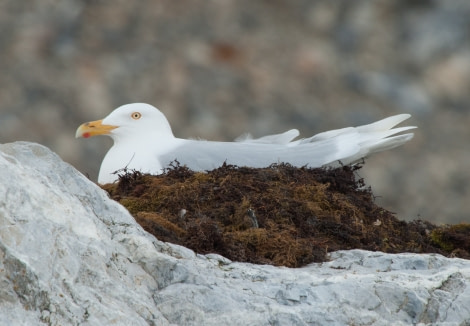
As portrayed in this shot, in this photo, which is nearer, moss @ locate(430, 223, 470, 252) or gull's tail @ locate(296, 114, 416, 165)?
moss @ locate(430, 223, 470, 252)

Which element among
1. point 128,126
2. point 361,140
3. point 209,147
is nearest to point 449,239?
point 361,140

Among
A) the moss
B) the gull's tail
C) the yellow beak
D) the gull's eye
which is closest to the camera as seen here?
the moss

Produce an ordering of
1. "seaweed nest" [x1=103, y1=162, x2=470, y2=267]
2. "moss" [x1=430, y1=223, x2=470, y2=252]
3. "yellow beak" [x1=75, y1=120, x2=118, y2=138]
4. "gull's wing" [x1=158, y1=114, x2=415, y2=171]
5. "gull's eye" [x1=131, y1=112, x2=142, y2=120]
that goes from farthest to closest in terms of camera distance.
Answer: "gull's eye" [x1=131, y1=112, x2=142, y2=120], "yellow beak" [x1=75, y1=120, x2=118, y2=138], "gull's wing" [x1=158, y1=114, x2=415, y2=171], "moss" [x1=430, y1=223, x2=470, y2=252], "seaweed nest" [x1=103, y1=162, x2=470, y2=267]

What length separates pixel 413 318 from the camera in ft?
14.7

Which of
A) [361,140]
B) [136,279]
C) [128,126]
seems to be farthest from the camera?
[128,126]

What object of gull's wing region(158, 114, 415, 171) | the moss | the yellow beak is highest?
the yellow beak

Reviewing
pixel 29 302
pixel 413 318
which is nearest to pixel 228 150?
pixel 413 318

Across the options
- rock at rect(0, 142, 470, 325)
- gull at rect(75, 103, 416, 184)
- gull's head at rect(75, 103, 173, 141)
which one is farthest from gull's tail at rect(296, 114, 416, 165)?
rock at rect(0, 142, 470, 325)

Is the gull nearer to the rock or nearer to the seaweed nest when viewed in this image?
the seaweed nest

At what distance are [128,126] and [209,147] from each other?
2.99ft

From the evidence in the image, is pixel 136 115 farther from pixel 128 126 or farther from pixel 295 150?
pixel 295 150

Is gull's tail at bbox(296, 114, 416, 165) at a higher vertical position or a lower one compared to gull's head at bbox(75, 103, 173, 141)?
lower

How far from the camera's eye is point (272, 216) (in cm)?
567

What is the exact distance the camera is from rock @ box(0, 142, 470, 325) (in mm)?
3908
